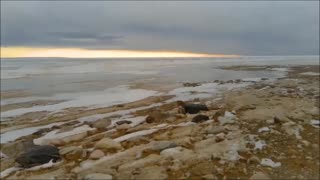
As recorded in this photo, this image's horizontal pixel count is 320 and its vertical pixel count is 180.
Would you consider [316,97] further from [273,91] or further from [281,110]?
[281,110]

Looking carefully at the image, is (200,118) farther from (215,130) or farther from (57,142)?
(57,142)

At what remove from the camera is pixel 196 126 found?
9539 mm

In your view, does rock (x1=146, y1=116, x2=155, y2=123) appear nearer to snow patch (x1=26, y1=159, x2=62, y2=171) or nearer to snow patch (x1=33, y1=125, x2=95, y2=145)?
snow patch (x1=33, y1=125, x2=95, y2=145)

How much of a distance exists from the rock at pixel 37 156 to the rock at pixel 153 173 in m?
1.95

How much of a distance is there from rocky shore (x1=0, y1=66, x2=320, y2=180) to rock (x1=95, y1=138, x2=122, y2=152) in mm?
22

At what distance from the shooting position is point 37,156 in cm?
732

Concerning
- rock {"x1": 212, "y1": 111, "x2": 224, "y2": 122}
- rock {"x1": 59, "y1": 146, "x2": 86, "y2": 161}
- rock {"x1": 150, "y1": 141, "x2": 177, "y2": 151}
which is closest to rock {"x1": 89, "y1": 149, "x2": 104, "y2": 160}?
rock {"x1": 59, "y1": 146, "x2": 86, "y2": 161}

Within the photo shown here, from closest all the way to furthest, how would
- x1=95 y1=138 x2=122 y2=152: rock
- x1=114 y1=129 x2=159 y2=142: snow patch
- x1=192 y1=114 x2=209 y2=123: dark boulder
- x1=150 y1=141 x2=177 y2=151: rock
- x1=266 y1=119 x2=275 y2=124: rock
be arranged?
x1=150 y1=141 x2=177 y2=151: rock < x1=95 y1=138 x2=122 y2=152: rock < x1=114 y1=129 x2=159 y2=142: snow patch < x1=266 y1=119 x2=275 y2=124: rock < x1=192 y1=114 x2=209 y2=123: dark boulder

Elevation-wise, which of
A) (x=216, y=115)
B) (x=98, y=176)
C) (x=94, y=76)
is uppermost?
(x=216, y=115)

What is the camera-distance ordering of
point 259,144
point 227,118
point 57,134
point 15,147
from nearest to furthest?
point 259,144
point 15,147
point 57,134
point 227,118

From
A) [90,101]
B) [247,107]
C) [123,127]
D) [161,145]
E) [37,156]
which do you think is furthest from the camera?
[90,101]

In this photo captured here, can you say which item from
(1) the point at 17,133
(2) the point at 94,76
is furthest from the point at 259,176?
(2) the point at 94,76

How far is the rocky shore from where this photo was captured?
677 cm

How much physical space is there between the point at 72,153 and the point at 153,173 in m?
2.12
